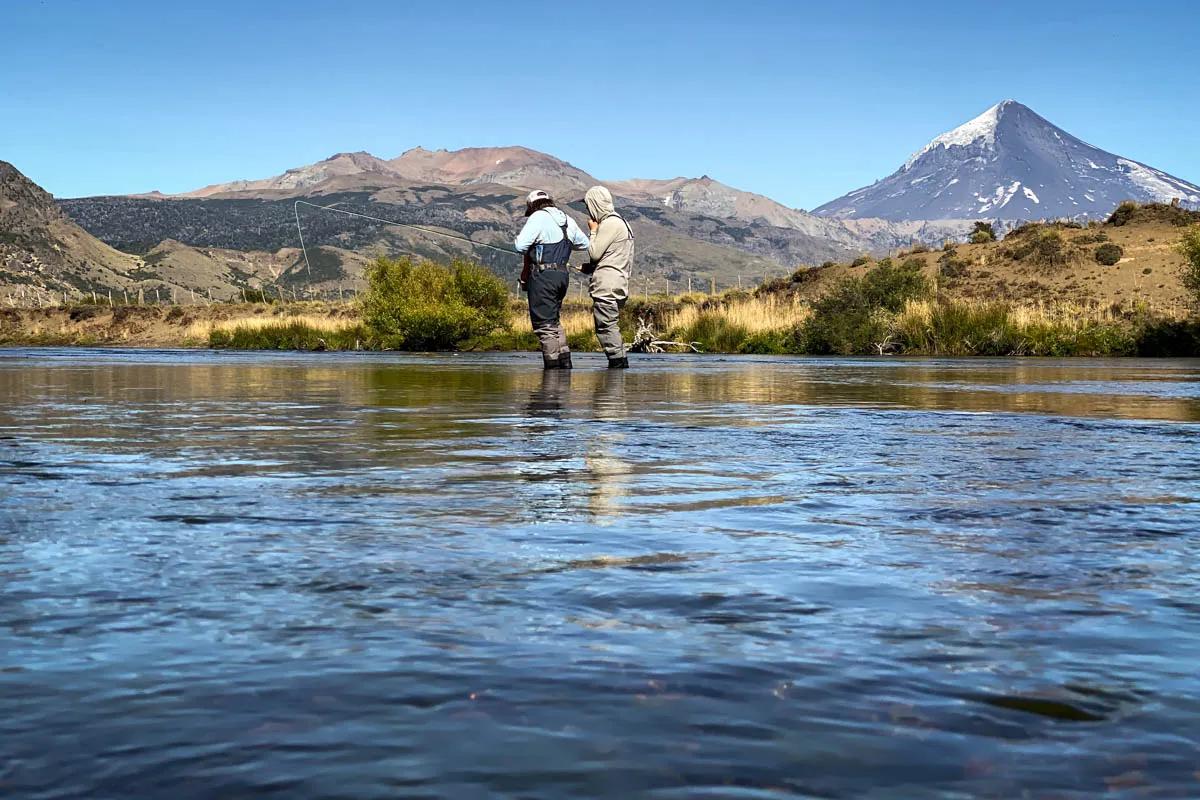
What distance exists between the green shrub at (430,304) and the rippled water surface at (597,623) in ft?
117

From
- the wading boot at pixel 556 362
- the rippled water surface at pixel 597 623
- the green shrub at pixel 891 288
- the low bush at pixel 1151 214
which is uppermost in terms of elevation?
the low bush at pixel 1151 214

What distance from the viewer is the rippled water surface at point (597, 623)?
7.13ft

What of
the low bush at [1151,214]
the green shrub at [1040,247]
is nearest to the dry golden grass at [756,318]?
the green shrub at [1040,247]

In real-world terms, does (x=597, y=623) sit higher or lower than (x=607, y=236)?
lower

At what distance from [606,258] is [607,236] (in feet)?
1.15

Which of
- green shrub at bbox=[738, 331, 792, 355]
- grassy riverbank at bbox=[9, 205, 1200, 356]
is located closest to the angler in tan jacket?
grassy riverbank at bbox=[9, 205, 1200, 356]

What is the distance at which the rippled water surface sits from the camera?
7.13 feet

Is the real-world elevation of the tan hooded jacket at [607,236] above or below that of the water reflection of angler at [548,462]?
above

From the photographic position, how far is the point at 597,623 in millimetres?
3160

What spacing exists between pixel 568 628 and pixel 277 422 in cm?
680

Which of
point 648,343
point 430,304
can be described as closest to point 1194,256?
point 648,343

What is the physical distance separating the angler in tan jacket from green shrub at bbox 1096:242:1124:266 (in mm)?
40136

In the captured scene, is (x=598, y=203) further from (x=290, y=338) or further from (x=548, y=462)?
(x=290, y=338)

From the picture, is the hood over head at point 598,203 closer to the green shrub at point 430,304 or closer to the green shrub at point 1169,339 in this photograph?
the green shrub at point 1169,339
